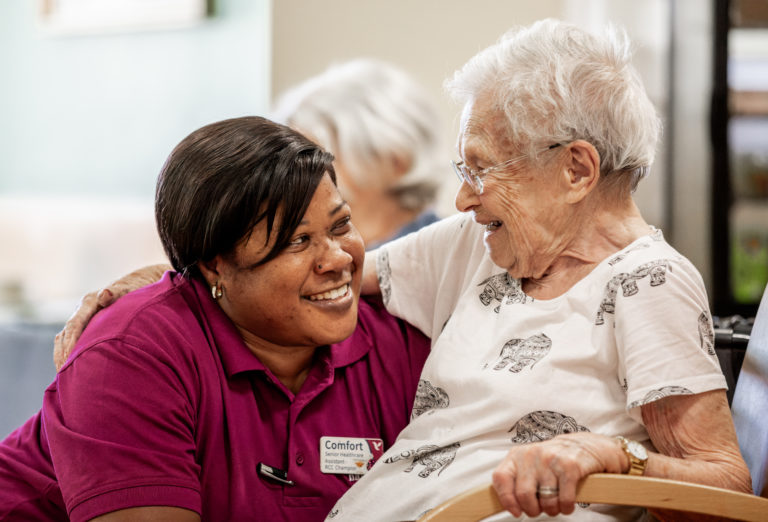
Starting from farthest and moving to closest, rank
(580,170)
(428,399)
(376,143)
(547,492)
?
(376,143)
(428,399)
(580,170)
(547,492)

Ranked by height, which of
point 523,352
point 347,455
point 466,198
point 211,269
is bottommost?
point 347,455

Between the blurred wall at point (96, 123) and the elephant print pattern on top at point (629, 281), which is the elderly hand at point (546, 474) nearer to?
the elephant print pattern on top at point (629, 281)

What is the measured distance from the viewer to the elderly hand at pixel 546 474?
129 centimetres

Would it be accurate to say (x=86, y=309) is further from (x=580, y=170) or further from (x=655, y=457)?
(x=655, y=457)

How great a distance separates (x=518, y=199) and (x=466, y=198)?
104mm

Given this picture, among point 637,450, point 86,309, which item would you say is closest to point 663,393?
point 637,450

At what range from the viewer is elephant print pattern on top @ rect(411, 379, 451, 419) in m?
1.68

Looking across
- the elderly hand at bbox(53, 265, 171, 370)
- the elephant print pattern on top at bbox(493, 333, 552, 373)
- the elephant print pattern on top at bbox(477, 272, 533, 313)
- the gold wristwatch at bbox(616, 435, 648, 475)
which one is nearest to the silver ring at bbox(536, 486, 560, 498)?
the gold wristwatch at bbox(616, 435, 648, 475)

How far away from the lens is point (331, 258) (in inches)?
64.9

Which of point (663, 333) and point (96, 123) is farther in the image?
point (96, 123)

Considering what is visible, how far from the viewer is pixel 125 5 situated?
4492mm

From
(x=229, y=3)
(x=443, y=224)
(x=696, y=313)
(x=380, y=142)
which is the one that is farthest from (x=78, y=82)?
(x=696, y=313)

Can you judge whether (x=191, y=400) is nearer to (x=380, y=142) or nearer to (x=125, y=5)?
(x=380, y=142)

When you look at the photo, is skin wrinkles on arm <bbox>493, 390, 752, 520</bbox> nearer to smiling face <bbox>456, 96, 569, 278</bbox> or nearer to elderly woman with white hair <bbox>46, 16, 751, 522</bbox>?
elderly woman with white hair <bbox>46, 16, 751, 522</bbox>
